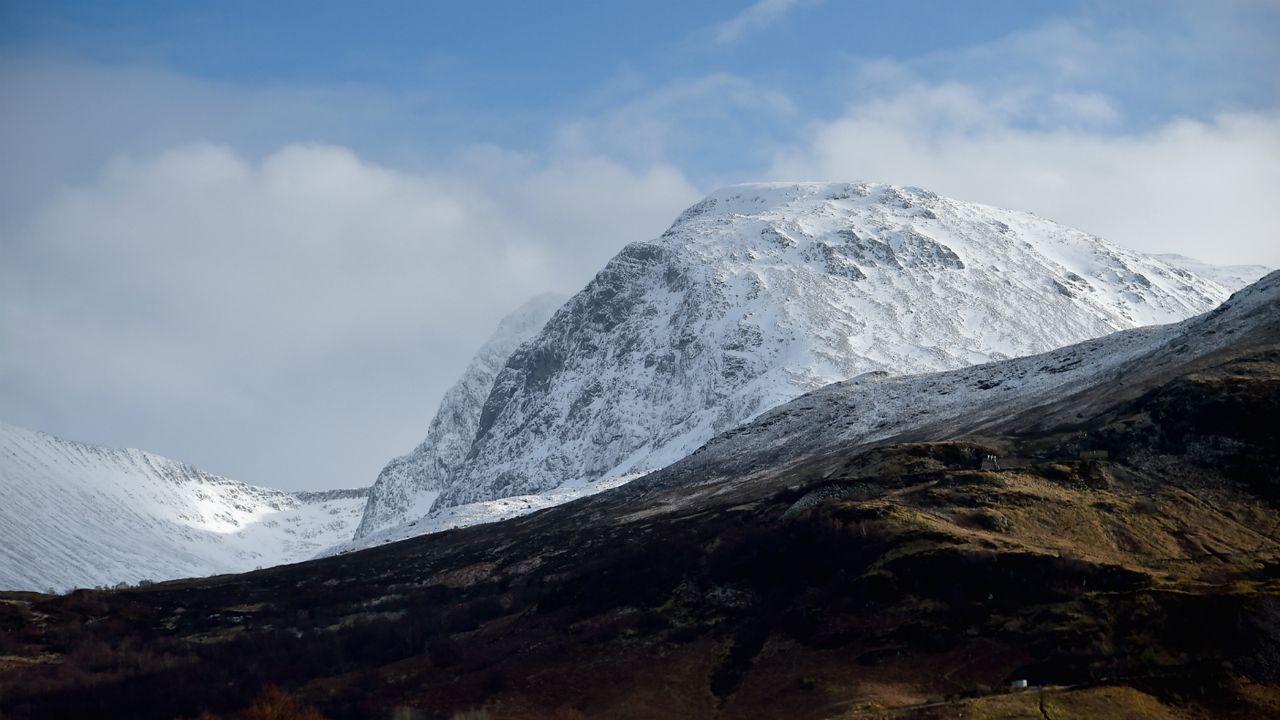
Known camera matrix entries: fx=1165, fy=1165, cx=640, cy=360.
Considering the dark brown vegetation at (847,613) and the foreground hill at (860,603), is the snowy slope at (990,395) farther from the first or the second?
the dark brown vegetation at (847,613)

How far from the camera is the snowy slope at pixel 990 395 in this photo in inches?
4978

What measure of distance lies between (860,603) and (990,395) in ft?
300

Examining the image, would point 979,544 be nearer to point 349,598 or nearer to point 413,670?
point 413,670

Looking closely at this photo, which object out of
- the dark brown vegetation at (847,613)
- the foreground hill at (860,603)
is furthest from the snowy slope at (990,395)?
the dark brown vegetation at (847,613)

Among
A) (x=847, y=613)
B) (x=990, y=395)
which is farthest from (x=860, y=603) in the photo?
(x=990, y=395)

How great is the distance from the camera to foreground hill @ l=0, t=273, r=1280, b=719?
65.7 meters

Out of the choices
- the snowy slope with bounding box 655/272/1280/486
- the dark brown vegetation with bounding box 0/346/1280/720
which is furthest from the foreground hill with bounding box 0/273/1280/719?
the snowy slope with bounding box 655/272/1280/486

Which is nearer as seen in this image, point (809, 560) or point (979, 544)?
point (979, 544)

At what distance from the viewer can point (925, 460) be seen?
108 meters

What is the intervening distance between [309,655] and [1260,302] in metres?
110

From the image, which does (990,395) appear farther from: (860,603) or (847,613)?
(847,613)

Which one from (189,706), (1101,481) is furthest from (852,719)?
(189,706)

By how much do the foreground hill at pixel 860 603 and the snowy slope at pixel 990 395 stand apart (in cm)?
107

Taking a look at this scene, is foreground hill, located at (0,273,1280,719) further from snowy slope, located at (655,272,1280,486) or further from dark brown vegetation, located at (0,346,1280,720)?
snowy slope, located at (655,272,1280,486)
